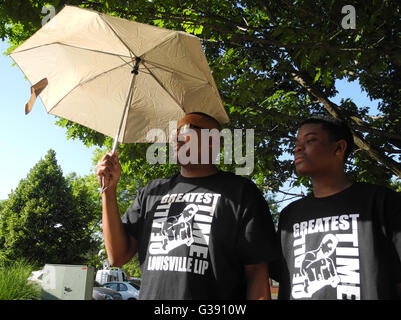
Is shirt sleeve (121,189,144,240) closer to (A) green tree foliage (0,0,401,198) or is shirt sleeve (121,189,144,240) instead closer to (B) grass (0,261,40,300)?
(A) green tree foliage (0,0,401,198)

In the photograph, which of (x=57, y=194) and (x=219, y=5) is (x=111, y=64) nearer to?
(x=219, y=5)

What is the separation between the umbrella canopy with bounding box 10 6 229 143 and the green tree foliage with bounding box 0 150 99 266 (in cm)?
2382

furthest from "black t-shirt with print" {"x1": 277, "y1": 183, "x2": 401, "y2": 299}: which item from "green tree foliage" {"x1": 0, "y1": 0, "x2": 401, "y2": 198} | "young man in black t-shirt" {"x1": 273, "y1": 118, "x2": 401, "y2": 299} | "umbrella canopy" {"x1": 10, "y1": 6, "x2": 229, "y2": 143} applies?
"green tree foliage" {"x1": 0, "y1": 0, "x2": 401, "y2": 198}

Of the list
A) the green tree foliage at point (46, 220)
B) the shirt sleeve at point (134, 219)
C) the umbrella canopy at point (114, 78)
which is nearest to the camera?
the shirt sleeve at point (134, 219)

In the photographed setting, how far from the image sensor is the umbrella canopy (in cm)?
270

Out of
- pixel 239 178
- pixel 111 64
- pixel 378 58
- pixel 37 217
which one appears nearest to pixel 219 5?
pixel 378 58

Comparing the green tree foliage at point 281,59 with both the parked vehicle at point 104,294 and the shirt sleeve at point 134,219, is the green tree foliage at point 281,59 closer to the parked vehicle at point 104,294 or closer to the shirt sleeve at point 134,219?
the shirt sleeve at point 134,219

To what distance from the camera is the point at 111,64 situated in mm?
2971

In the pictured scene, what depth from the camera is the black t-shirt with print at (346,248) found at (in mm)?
1851

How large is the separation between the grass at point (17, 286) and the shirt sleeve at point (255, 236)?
9850mm

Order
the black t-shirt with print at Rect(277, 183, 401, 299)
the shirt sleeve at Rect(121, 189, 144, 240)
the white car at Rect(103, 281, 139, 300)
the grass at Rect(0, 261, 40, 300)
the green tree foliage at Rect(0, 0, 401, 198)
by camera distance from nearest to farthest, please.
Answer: the black t-shirt with print at Rect(277, 183, 401, 299) → the shirt sleeve at Rect(121, 189, 144, 240) → the green tree foliage at Rect(0, 0, 401, 198) → the grass at Rect(0, 261, 40, 300) → the white car at Rect(103, 281, 139, 300)

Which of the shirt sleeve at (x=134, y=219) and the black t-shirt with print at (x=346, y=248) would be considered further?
the shirt sleeve at (x=134, y=219)

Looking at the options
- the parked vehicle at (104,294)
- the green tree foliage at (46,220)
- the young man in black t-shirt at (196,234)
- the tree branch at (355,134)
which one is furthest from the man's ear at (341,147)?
the green tree foliage at (46,220)

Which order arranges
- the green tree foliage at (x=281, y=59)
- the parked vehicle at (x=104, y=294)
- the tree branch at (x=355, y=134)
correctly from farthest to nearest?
the parked vehicle at (x=104, y=294), the tree branch at (x=355, y=134), the green tree foliage at (x=281, y=59)
